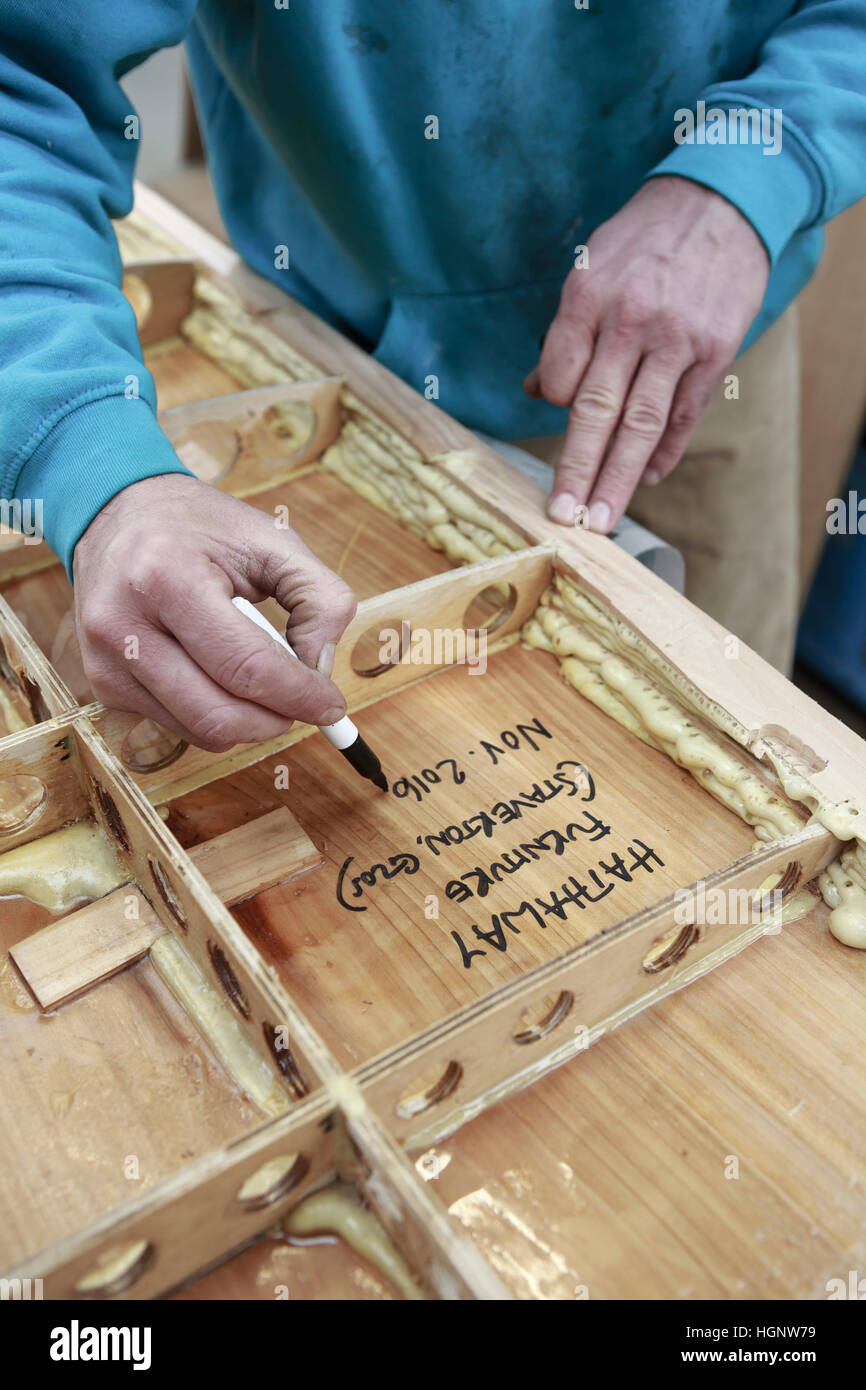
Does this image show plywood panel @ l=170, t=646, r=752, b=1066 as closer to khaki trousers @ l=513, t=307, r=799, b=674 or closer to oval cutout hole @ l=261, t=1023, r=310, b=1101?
oval cutout hole @ l=261, t=1023, r=310, b=1101

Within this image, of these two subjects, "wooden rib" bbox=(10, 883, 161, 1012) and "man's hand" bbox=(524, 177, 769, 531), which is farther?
"man's hand" bbox=(524, 177, 769, 531)

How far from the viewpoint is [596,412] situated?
53.1 inches

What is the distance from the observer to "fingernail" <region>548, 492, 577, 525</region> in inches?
51.1

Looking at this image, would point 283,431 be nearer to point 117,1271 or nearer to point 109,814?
point 109,814

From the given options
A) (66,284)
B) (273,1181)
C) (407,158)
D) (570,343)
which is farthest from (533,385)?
(273,1181)

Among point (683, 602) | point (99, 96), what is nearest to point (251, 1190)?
point (683, 602)

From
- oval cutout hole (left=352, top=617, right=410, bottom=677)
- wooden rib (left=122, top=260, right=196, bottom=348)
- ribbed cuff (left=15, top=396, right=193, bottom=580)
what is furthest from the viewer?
wooden rib (left=122, top=260, right=196, bottom=348)

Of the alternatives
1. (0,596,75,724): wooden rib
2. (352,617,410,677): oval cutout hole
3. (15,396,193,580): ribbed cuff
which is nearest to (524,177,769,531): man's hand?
(352,617,410,677): oval cutout hole

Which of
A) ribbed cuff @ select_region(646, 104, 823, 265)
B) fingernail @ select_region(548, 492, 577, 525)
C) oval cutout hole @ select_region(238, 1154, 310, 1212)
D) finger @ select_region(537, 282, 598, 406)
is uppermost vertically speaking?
ribbed cuff @ select_region(646, 104, 823, 265)

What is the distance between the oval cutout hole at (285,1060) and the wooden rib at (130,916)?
182 mm

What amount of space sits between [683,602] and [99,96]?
0.99m

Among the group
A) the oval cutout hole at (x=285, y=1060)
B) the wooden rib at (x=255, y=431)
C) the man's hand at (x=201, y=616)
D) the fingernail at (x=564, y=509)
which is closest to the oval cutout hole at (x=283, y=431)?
the wooden rib at (x=255, y=431)

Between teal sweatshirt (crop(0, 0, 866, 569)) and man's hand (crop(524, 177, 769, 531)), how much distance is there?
2.0 inches
